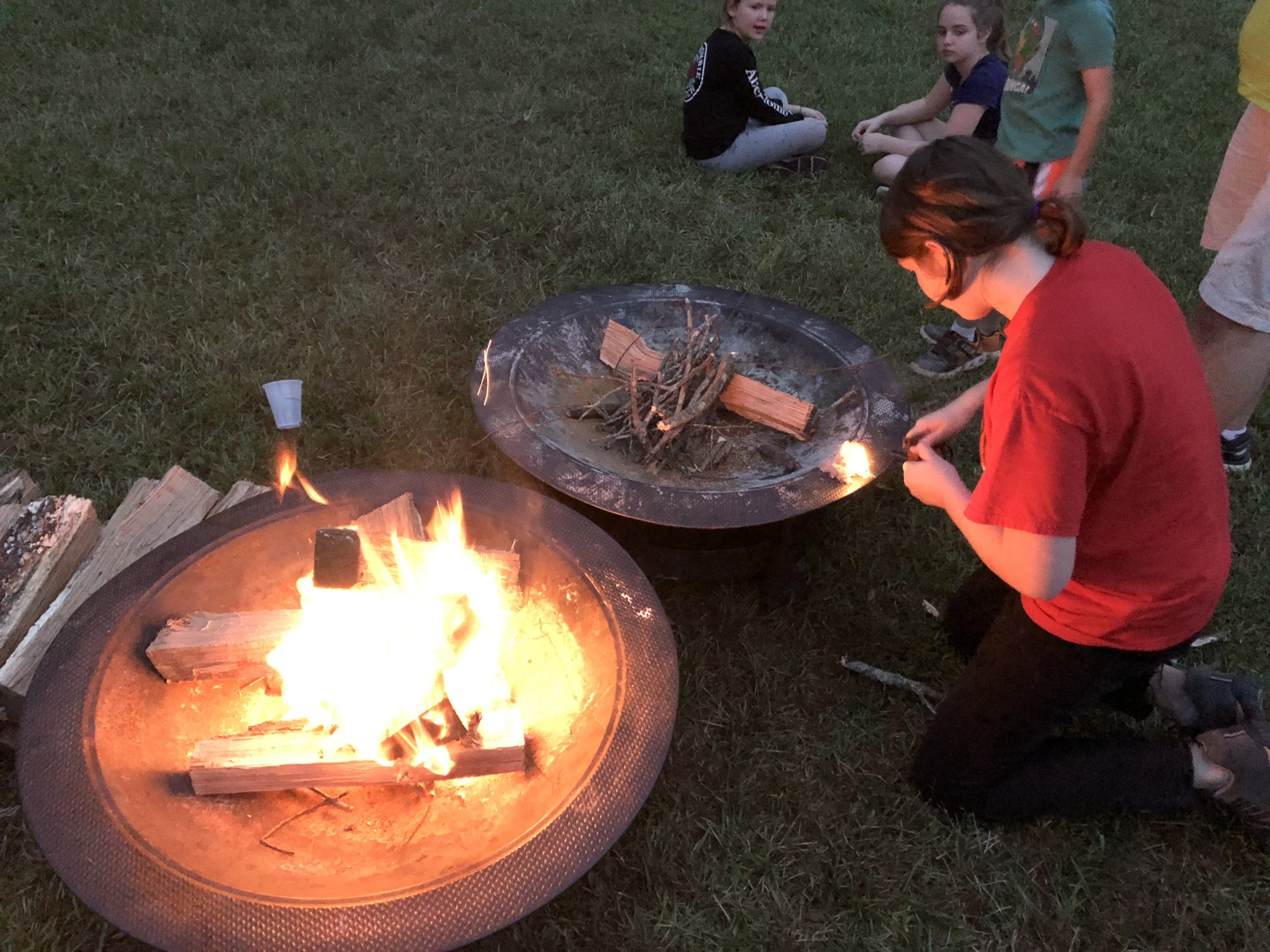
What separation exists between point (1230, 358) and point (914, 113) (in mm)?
3049

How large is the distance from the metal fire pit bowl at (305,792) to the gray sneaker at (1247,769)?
171cm

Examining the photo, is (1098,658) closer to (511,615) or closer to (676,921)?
(676,921)

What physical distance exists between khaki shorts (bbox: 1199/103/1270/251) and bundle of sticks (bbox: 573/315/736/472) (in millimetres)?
2297

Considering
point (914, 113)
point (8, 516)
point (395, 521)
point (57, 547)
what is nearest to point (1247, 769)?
point (395, 521)

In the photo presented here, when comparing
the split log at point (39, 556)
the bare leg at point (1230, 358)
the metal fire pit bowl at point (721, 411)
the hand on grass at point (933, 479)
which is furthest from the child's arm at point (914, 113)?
the split log at point (39, 556)

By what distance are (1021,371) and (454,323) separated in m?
3.02

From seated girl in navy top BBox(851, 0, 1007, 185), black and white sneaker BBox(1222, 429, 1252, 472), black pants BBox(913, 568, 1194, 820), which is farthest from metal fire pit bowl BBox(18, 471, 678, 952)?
seated girl in navy top BBox(851, 0, 1007, 185)

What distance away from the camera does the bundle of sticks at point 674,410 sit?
281 centimetres

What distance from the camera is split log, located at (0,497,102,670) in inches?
92.0

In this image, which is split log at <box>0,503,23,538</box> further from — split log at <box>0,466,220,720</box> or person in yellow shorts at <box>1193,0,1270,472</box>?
person in yellow shorts at <box>1193,0,1270,472</box>

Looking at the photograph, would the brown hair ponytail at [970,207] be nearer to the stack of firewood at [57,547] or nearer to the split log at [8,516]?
the stack of firewood at [57,547]

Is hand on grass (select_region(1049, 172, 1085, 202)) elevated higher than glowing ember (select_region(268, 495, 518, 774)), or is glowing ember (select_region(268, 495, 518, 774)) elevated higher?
hand on grass (select_region(1049, 172, 1085, 202))

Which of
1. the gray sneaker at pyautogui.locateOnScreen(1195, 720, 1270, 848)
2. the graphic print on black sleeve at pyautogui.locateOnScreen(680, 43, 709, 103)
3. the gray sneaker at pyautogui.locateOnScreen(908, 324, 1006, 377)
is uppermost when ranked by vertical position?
the graphic print on black sleeve at pyautogui.locateOnScreen(680, 43, 709, 103)

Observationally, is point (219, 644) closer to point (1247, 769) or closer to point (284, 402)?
point (284, 402)
